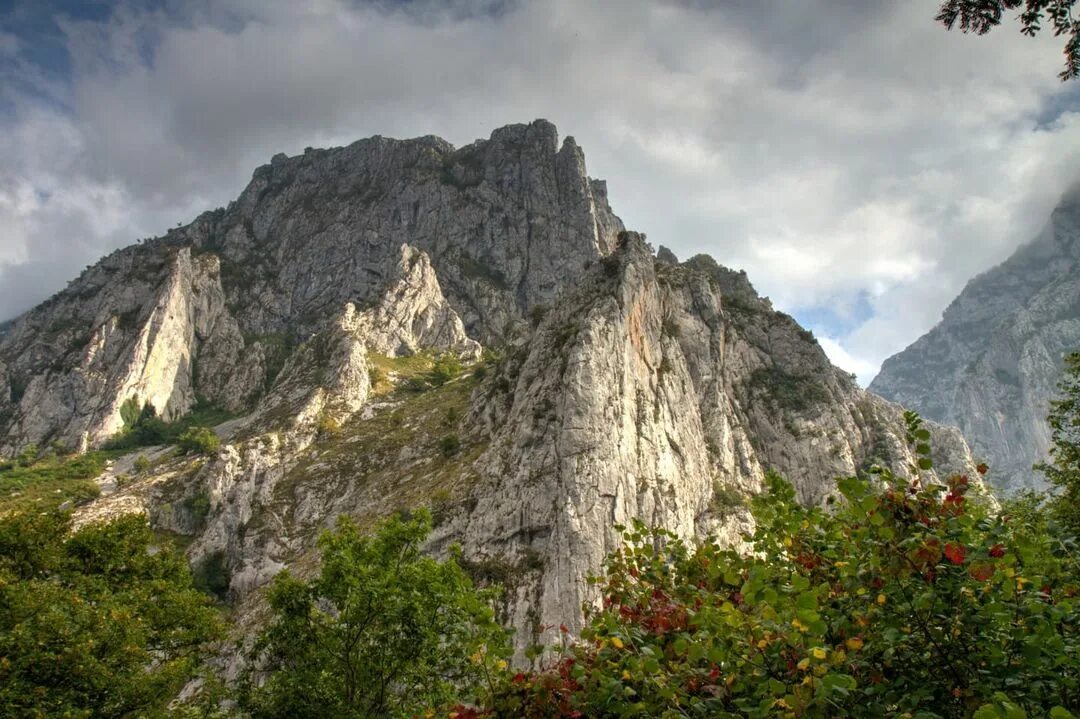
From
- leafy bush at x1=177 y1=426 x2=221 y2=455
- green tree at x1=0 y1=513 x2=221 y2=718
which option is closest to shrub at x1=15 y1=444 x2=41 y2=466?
leafy bush at x1=177 y1=426 x2=221 y2=455

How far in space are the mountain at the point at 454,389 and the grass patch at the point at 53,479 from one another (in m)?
4.46

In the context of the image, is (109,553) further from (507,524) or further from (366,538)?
(507,524)

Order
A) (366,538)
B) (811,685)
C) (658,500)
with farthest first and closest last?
1. (658,500)
2. (366,538)
3. (811,685)

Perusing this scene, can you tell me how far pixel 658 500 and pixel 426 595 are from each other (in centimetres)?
4402

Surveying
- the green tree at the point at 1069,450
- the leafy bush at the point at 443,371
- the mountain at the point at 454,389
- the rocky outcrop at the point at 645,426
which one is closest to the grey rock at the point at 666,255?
the mountain at the point at 454,389

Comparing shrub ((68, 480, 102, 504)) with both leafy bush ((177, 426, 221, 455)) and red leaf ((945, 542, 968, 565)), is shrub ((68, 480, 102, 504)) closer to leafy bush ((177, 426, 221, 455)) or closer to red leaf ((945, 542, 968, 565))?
leafy bush ((177, 426, 221, 455))

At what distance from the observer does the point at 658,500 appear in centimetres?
5869

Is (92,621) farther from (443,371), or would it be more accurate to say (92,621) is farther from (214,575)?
(443,371)

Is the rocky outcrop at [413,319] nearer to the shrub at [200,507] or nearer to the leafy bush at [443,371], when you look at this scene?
the leafy bush at [443,371]

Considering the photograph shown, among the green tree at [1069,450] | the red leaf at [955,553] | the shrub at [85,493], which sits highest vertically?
the shrub at [85,493]

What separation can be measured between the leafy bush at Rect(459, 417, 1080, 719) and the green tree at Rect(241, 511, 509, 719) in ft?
40.3

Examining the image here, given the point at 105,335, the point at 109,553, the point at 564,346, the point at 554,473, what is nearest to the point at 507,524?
the point at 554,473

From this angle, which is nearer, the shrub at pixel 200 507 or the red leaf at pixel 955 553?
the red leaf at pixel 955 553

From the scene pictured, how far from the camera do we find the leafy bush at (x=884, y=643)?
4148 mm
